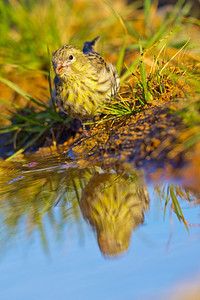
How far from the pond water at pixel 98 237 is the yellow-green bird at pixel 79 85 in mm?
878

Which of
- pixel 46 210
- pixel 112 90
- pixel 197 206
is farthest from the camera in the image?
pixel 112 90

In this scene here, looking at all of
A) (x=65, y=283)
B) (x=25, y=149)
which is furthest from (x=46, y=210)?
(x=25, y=149)

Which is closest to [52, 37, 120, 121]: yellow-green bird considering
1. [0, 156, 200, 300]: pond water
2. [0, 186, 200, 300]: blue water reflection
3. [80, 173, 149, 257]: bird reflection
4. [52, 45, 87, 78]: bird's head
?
[52, 45, 87, 78]: bird's head

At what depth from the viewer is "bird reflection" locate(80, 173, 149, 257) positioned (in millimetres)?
2076

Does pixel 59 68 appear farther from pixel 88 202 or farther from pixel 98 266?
pixel 98 266

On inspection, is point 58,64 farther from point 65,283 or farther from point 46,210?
point 65,283

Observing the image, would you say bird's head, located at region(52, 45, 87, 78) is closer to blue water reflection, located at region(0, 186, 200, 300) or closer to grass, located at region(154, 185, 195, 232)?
grass, located at region(154, 185, 195, 232)

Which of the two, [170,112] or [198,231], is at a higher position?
[170,112]

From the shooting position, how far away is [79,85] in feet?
13.0

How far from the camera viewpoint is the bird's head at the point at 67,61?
390 cm

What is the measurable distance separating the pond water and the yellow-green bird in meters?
0.88

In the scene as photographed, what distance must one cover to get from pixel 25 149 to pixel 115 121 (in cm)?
154

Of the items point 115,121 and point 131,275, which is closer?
point 131,275

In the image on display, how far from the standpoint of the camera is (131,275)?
1.67 metres
